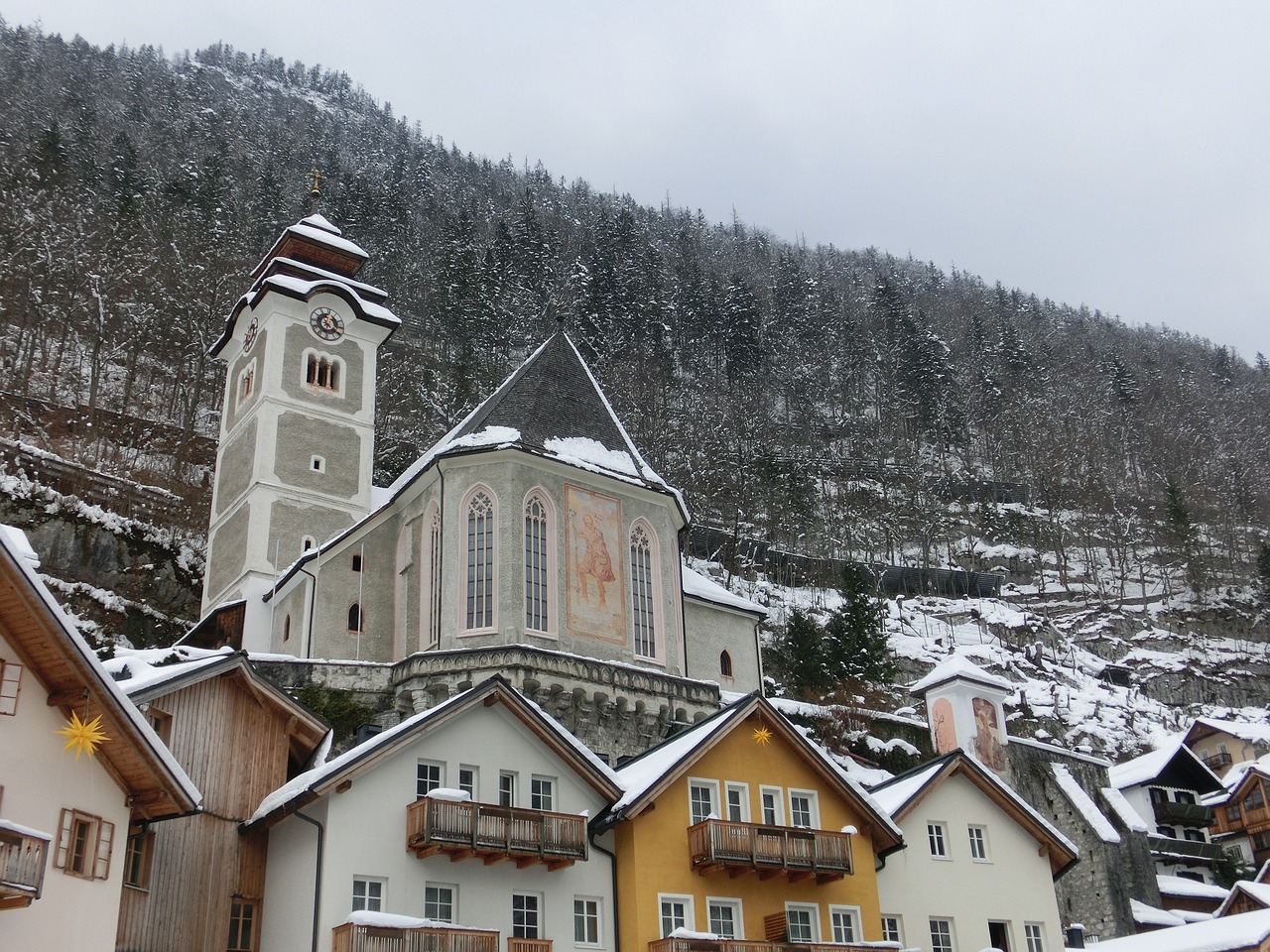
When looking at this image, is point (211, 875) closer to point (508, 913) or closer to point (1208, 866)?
point (508, 913)

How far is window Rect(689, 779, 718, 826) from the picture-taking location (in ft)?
79.0

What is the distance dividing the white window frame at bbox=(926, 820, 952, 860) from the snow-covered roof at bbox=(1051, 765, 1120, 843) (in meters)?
16.0

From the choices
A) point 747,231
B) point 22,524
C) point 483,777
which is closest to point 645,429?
point 22,524

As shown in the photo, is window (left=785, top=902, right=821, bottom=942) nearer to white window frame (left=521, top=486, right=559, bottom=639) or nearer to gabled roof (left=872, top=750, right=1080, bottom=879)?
gabled roof (left=872, top=750, right=1080, bottom=879)

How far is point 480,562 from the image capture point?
111ft

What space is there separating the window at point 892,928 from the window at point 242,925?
11.9 m

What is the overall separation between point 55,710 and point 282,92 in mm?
154831

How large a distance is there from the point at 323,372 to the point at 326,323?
2.00 meters

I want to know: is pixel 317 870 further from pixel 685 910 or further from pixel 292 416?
pixel 292 416

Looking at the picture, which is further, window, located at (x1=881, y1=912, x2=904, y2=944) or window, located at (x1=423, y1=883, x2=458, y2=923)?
window, located at (x1=881, y1=912, x2=904, y2=944)

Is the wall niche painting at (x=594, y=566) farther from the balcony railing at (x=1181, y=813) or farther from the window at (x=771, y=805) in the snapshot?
the balcony railing at (x=1181, y=813)

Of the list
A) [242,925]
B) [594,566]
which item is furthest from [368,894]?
[594,566]

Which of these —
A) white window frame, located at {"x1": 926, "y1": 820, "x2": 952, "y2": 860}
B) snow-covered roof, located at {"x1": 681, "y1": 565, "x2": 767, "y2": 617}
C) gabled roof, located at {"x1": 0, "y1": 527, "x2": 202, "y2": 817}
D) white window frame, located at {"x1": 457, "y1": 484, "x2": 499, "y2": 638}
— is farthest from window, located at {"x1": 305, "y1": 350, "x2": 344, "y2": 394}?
gabled roof, located at {"x1": 0, "y1": 527, "x2": 202, "y2": 817}

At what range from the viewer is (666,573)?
119 feet
